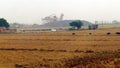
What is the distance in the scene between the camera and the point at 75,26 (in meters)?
117

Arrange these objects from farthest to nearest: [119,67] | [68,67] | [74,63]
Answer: [74,63] → [68,67] → [119,67]

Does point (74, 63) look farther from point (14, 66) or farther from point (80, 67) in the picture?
point (14, 66)

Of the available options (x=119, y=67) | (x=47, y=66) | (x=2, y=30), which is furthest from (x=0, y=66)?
(x=2, y=30)

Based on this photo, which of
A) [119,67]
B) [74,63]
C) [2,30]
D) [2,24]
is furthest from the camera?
[2,24]

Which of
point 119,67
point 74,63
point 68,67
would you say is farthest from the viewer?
Result: point 74,63

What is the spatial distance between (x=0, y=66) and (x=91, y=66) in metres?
7.18

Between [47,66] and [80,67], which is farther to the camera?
[47,66]

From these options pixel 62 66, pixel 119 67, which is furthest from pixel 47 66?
pixel 119 67

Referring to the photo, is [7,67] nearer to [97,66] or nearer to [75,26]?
[97,66]

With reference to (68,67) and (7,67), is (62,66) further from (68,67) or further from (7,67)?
(7,67)

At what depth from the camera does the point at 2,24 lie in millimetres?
114875

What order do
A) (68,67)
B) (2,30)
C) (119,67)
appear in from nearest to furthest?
(119,67), (68,67), (2,30)

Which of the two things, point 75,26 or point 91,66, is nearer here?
point 91,66

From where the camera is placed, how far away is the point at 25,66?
2144 centimetres
